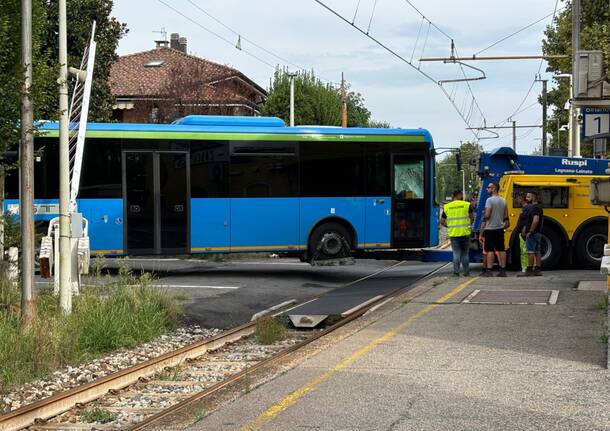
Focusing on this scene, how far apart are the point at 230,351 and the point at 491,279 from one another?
265 inches

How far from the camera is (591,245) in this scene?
17750mm

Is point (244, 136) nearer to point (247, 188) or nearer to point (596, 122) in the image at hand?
point (247, 188)

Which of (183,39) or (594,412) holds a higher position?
(183,39)

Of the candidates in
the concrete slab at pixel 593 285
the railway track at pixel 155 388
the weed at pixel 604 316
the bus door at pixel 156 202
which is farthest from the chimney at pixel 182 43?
the railway track at pixel 155 388

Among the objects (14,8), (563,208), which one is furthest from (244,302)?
(563,208)

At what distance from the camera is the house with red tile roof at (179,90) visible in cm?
3622

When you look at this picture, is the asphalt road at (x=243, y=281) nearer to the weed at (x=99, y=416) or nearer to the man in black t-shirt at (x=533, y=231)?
the man in black t-shirt at (x=533, y=231)

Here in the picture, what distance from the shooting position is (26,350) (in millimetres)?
8617

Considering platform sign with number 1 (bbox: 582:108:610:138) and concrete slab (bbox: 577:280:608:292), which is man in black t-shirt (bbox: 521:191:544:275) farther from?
platform sign with number 1 (bbox: 582:108:610:138)

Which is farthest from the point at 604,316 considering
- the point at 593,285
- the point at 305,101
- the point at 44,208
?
the point at 305,101

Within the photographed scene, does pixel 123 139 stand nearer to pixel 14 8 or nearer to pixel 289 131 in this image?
pixel 289 131

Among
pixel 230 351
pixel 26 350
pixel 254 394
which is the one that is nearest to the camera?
pixel 254 394

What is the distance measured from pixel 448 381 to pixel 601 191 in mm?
3803

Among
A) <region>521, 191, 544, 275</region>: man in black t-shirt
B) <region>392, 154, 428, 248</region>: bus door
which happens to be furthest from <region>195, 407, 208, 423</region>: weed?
<region>392, 154, 428, 248</region>: bus door
